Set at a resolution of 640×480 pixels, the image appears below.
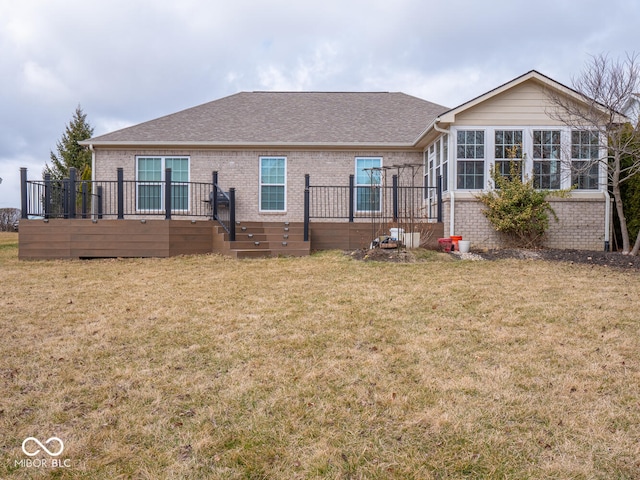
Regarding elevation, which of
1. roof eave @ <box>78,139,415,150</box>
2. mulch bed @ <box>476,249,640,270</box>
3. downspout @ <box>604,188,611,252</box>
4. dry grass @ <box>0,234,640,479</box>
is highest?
roof eave @ <box>78,139,415,150</box>

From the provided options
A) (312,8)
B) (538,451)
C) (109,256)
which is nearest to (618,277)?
(538,451)

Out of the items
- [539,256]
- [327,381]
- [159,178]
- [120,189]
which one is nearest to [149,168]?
[159,178]

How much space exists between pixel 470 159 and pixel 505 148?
955mm

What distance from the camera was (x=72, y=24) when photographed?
1215cm

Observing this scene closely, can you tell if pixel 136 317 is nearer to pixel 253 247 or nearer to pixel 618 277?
pixel 253 247

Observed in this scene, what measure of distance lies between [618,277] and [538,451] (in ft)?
20.3

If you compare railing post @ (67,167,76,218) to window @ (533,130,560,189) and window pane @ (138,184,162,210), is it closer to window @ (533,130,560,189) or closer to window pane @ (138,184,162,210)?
window pane @ (138,184,162,210)

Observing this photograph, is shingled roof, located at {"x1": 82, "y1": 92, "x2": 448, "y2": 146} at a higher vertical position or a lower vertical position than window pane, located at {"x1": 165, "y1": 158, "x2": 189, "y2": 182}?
higher

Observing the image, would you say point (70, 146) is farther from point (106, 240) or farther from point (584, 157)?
point (584, 157)

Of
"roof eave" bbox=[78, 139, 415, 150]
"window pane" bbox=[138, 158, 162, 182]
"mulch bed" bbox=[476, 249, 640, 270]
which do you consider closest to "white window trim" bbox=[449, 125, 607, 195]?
"mulch bed" bbox=[476, 249, 640, 270]

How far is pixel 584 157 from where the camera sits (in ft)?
35.7

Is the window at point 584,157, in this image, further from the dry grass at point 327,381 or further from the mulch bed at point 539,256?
the dry grass at point 327,381

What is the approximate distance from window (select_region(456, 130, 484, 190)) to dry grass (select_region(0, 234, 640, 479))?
5188 mm

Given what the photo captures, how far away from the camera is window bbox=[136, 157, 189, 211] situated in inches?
528
